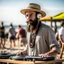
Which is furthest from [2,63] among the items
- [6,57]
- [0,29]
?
[0,29]

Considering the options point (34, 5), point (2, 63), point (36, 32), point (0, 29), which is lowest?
point (0, 29)

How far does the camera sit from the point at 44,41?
453 cm

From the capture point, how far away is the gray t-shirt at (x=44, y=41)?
4.49 m

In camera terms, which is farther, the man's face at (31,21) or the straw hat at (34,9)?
the straw hat at (34,9)

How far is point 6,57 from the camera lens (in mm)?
4215

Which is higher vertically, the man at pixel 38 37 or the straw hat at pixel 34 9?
the straw hat at pixel 34 9

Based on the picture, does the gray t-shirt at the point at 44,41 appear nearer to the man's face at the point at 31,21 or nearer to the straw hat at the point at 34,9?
the man's face at the point at 31,21

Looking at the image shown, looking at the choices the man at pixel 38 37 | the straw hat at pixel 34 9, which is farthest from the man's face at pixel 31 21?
the straw hat at pixel 34 9

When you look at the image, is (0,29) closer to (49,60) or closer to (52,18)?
(52,18)

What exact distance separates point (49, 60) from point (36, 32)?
686 millimetres

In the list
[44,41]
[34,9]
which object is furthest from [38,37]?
[34,9]

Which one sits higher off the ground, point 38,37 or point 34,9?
point 34,9

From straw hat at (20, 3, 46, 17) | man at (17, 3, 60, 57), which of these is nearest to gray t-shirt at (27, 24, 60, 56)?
man at (17, 3, 60, 57)

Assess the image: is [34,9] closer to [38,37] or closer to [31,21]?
[31,21]
